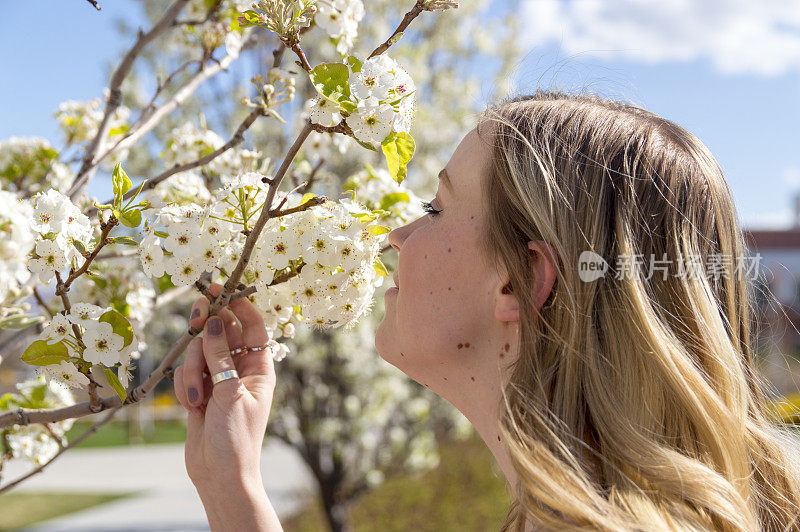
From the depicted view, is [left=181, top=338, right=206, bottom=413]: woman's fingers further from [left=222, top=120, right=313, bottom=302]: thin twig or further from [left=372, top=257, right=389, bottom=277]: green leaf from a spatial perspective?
[left=372, top=257, right=389, bottom=277]: green leaf

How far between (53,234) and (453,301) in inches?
30.0

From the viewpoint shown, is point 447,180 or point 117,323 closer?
point 117,323

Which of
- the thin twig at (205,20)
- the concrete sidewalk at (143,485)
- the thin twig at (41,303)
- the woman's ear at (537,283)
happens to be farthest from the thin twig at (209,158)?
the concrete sidewalk at (143,485)

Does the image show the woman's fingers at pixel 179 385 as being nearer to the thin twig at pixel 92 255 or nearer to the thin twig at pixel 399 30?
the thin twig at pixel 92 255

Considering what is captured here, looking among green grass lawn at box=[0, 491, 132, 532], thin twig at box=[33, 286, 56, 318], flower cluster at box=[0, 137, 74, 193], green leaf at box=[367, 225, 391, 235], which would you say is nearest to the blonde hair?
green leaf at box=[367, 225, 391, 235]

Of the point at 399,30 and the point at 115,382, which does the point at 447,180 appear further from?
the point at 115,382

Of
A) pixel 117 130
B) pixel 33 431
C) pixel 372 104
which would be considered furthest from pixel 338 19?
pixel 33 431

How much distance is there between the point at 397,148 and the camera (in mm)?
1279

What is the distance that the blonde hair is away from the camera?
4.30 ft

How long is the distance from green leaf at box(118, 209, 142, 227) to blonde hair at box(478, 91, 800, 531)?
0.67 metres

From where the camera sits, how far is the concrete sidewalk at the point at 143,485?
979cm

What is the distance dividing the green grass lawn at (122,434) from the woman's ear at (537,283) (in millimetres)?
19557

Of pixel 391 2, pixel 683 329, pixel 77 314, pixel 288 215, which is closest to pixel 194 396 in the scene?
pixel 77 314

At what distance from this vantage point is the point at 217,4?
83.6 inches
